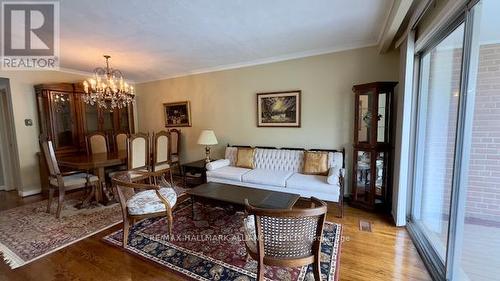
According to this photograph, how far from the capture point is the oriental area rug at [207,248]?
1.91 m

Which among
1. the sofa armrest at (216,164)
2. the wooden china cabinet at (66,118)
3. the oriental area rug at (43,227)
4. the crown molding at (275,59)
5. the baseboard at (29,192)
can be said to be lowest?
the oriental area rug at (43,227)

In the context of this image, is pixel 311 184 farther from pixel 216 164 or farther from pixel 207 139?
pixel 207 139

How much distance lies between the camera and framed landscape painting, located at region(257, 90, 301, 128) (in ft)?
12.7

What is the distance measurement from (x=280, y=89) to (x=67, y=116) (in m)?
4.24

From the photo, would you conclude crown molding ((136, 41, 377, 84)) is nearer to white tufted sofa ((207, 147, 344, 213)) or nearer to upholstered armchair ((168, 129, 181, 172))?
upholstered armchair ((168, 129, 181, 172))

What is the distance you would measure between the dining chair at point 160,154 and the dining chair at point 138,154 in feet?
0.50

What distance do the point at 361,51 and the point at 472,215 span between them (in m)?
2.49

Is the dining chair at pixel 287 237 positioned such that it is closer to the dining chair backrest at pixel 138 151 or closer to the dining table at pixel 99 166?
the dining chair backrest at pixel 138 151

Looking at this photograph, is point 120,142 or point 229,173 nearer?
point 229,173

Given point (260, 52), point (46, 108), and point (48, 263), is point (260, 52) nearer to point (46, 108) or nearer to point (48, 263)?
point (48, 263)

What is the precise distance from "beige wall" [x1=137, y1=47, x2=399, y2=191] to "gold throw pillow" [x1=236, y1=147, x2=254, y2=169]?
13.8 inches

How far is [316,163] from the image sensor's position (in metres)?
3.42

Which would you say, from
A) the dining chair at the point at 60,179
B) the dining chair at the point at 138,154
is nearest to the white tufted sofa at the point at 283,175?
the dining chair at the point at 138,154

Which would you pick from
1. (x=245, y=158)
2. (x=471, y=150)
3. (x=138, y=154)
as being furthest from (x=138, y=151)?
(x=471, y=150)
